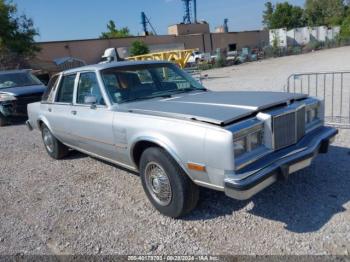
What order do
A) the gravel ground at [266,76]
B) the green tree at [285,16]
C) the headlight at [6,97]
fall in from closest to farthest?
1. the headlight at [6,97]
2. the gravel ground at [266,76]
3. the green tree at [285,16]

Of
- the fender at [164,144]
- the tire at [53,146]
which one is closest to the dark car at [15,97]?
the tire at [53,146]

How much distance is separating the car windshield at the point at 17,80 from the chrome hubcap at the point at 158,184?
9107mm

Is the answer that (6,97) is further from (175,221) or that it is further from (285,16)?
(285,16)

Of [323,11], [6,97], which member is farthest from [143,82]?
[323,11]

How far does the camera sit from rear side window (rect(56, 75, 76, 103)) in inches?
207

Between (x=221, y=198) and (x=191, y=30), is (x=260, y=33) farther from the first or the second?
(x=221, y=198)

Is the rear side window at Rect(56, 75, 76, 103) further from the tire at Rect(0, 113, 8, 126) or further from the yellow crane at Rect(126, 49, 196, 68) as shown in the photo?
the yellow crane at Rect(126, 49, 196, 68)

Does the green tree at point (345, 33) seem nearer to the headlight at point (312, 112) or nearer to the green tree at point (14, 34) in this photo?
the green tree at point (14, 34)

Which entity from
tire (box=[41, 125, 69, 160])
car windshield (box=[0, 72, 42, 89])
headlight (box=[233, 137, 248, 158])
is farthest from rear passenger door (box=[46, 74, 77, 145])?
car windshield (box=[0, 72, 42, 89])

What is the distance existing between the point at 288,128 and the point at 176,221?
1540 mm

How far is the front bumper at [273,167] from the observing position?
2.89 metres

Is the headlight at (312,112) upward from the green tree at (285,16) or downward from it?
downward

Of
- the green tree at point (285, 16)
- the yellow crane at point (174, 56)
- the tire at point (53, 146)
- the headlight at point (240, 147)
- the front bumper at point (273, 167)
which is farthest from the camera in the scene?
the green tree at point (285, 16)

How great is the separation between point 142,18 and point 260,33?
2345 cm
